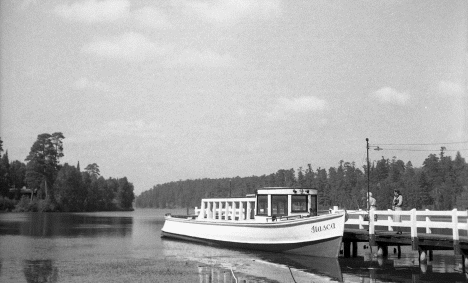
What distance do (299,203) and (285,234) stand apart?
253cm

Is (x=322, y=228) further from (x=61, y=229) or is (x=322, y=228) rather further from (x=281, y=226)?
(x=61, y=229)

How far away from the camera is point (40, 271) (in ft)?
73.9

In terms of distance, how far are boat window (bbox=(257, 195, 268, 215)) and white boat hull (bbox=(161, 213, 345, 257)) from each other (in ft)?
3.60

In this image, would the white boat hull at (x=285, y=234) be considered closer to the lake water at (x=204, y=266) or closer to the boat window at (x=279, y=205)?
the lake water at (x=204, y=266)

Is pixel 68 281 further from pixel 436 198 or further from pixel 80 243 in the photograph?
pixel 436 198

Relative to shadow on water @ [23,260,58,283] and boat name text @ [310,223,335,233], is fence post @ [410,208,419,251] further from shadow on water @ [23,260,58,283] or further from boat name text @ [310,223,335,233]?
shadow on water @ [23,260,58,283]

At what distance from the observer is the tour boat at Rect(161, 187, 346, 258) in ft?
85.7

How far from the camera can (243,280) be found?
64.3ft

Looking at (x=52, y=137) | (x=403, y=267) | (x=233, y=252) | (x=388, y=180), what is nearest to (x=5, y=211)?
(x=52, y=137)

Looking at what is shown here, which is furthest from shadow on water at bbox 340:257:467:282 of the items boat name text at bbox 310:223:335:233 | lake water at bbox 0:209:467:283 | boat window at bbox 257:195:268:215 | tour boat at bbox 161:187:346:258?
boat window at bbox 257:195:268:215

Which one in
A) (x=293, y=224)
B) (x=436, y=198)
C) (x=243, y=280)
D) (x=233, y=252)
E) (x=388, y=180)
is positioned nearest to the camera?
(x=243, y=280)

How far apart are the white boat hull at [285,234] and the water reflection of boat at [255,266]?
455mm

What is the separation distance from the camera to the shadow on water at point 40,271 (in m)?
20.3

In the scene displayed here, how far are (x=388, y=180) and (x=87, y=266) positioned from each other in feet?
325
